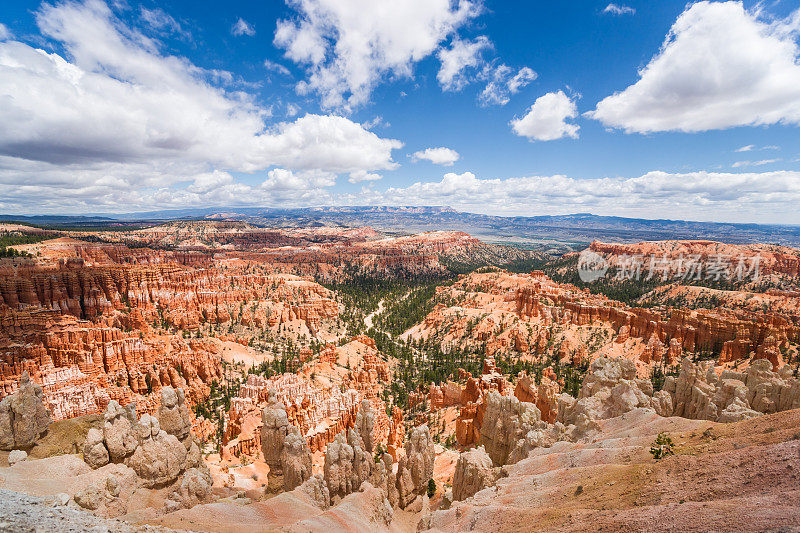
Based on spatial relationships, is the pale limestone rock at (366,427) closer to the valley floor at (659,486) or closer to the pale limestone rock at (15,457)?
the valley floor at (659,486)

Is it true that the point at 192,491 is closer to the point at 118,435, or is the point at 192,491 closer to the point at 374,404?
the point at 118,435

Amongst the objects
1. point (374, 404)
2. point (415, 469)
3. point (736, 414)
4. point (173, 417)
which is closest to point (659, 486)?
point (736, 414)

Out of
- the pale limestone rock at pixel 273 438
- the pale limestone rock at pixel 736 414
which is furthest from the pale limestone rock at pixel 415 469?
the pale limestone rock at pixel 736 414

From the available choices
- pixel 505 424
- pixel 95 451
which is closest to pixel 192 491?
pixel 95 451

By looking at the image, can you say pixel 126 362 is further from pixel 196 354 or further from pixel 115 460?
pixel 115 460

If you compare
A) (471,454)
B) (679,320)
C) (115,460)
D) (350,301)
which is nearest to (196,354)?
(115,460)

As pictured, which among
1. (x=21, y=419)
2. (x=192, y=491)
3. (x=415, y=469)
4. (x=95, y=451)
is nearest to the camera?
(x=192, y=491)

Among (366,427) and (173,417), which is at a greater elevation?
(173,417)

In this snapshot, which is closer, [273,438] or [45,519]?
[45,519]

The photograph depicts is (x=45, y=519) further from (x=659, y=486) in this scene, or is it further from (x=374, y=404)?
(x=374, y=404)

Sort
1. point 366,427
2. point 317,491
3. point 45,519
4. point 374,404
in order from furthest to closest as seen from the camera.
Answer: point 374,404 < point 366,427 < point 317,491 < point 45,519

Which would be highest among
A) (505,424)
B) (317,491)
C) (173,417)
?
(173,417)
